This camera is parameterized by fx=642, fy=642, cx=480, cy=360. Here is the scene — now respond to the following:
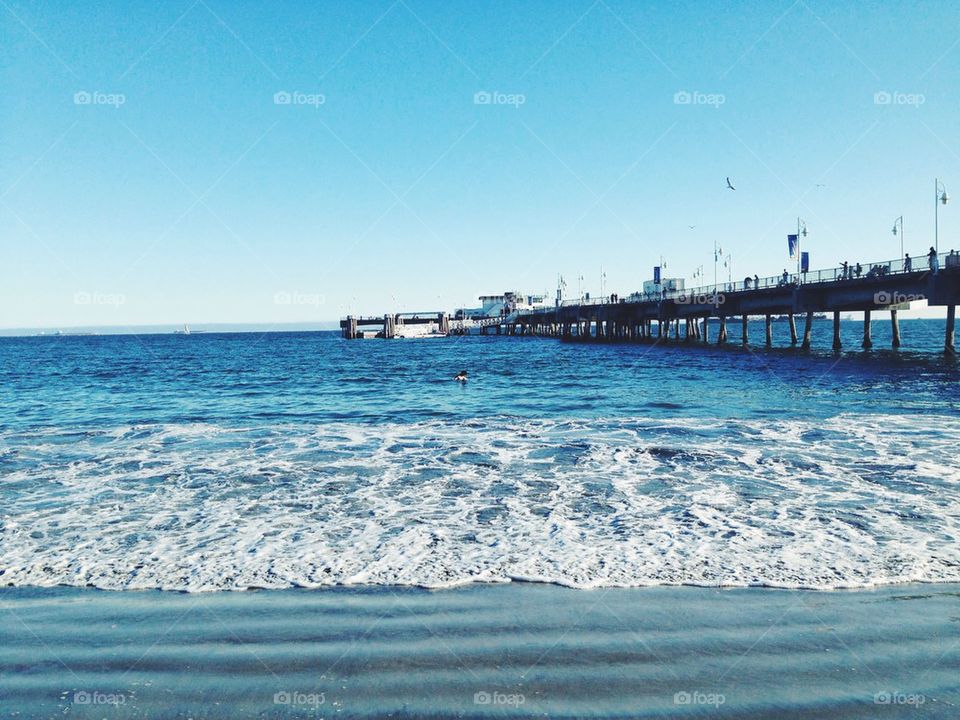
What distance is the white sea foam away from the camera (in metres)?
7.39

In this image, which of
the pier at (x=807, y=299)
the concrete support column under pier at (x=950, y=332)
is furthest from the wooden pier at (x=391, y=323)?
the concrete support column under pier at (x=950, y=332)

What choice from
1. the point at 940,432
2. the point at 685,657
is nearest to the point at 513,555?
the point at 685,657

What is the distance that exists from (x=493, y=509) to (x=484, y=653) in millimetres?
4929

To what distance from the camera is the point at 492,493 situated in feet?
37.2

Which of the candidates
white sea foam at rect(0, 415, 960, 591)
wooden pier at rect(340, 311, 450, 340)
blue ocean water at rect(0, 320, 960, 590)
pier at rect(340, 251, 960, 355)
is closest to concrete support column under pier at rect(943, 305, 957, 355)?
pier at rect(340, 251, 960, 355)

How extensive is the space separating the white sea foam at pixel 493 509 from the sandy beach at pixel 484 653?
1.80ft

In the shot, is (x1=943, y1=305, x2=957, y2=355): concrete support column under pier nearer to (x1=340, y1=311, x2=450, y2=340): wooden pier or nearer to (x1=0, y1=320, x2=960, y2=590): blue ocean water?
(x1=0, y1=320, x2=960, y2=590): blue ocean water

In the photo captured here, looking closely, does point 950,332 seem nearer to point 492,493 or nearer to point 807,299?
point 807,299

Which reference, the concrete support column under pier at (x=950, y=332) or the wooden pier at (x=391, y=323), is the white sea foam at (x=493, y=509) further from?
the wooden pier at (x=391, y=323)

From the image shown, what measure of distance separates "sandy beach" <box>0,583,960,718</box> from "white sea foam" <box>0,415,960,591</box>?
0.55 m

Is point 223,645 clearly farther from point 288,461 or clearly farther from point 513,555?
point 288,461

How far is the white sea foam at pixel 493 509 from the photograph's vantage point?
7.39m

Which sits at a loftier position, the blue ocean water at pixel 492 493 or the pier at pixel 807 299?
the pier at pixel 807 299

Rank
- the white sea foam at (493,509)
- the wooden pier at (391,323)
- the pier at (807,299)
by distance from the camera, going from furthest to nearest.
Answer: the wooden pier at (391,323)
the pier at (807,299)
the white sea foam at (493,509)
